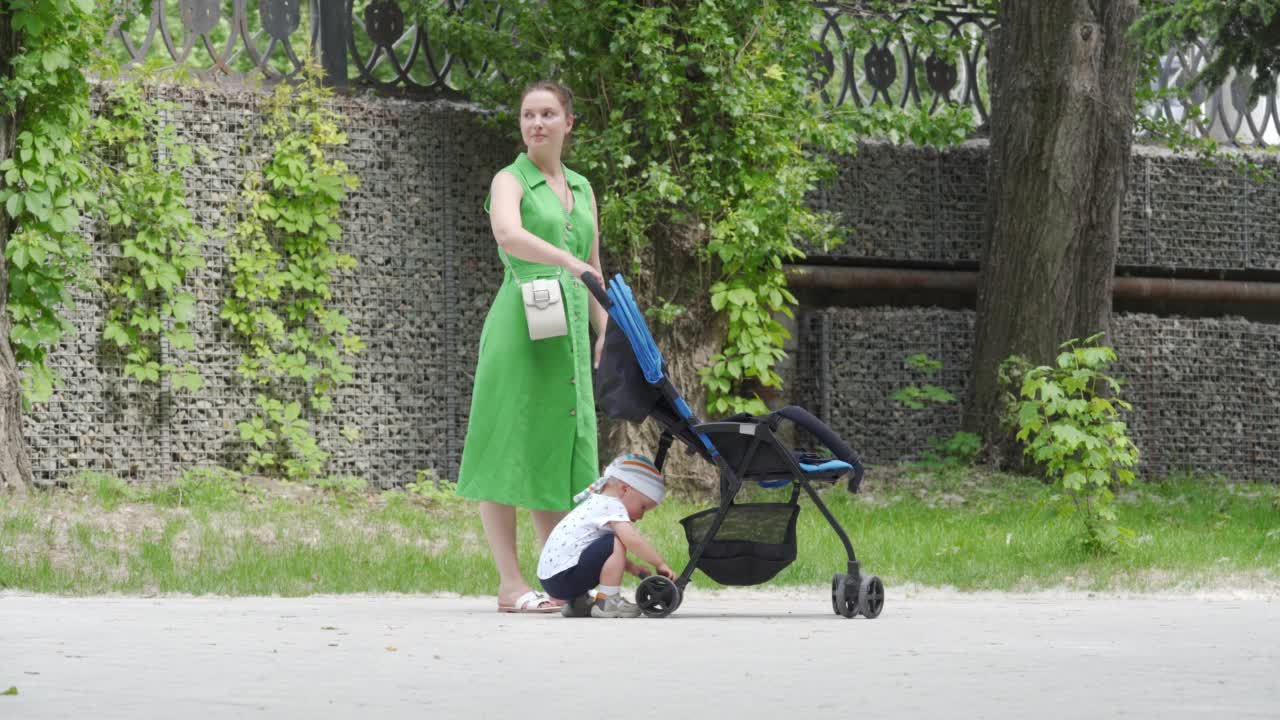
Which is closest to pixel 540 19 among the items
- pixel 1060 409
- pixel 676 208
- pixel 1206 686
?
pixel 676 208

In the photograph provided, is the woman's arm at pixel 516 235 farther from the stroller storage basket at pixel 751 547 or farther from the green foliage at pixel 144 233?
the green foliage at pixel 144 233

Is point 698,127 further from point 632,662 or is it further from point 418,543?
point 632,662

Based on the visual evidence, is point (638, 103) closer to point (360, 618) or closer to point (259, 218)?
point (259, 218)

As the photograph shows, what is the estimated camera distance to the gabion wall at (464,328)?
9398mm

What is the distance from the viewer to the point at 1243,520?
946 centimetres

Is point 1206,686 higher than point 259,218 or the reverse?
the reverse

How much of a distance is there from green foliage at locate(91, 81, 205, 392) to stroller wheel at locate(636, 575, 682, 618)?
181 inches

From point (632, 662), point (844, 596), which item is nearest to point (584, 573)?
point (844, 596)

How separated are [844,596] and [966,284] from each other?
23.5 feet

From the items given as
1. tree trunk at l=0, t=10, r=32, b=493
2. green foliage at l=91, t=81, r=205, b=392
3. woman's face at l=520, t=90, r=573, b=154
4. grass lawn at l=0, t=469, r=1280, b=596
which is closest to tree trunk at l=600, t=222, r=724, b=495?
grass lawn at l=0, t=469, r=1280, b=596

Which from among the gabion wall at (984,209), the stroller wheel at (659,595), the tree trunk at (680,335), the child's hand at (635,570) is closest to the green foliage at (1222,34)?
the gabion wall at (984,209)

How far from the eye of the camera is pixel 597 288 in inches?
217

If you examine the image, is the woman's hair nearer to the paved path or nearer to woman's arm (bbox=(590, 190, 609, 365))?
woman's arm (bbox=(590, 190, 609, 365))

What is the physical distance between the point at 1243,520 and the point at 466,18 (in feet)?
18.2
